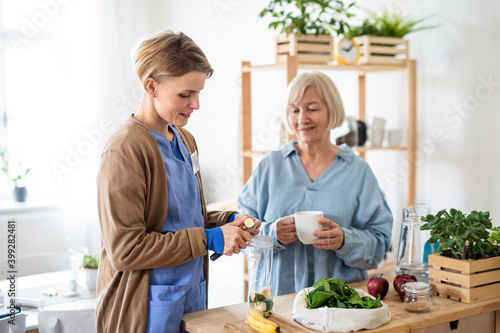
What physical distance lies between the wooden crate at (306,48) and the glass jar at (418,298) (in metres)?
1.74

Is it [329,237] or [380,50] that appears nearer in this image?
[329,237]

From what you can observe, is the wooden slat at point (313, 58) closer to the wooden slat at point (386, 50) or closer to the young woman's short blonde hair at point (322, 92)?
the wooden slat at point (386, 50)

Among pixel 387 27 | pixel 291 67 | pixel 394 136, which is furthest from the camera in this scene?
pixel 394 136

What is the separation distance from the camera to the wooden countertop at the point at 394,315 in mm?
1483

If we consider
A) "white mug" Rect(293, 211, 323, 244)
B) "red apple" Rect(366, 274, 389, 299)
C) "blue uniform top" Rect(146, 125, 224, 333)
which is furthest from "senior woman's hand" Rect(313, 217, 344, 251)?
"blue uniform top" Rect(146, 125, 224, 333)

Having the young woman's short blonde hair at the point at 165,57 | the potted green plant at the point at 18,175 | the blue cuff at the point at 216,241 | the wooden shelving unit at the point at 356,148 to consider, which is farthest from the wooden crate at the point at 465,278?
the potted green plant at the point at 18,175

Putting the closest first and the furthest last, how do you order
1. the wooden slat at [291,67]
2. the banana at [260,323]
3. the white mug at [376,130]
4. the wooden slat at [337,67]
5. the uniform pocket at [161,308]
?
the banana at [260,323]
the uniform pocket at [161,308]
the wooden slat at [291,67]
the wooden slat at [337,67]
the white mug at [376,130]

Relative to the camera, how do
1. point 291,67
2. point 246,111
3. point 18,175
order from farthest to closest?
point 18,175, point 246,111, point 291,67

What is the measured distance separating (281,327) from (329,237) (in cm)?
49

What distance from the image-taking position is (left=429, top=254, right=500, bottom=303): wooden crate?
1.66 meters

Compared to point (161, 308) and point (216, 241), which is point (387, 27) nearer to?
point (216, 241)

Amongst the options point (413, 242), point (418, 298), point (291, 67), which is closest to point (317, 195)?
point (413, 242)

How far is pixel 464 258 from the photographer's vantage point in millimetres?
1706

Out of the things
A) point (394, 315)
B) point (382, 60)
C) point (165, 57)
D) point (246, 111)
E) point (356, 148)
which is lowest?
point (394, 315)
